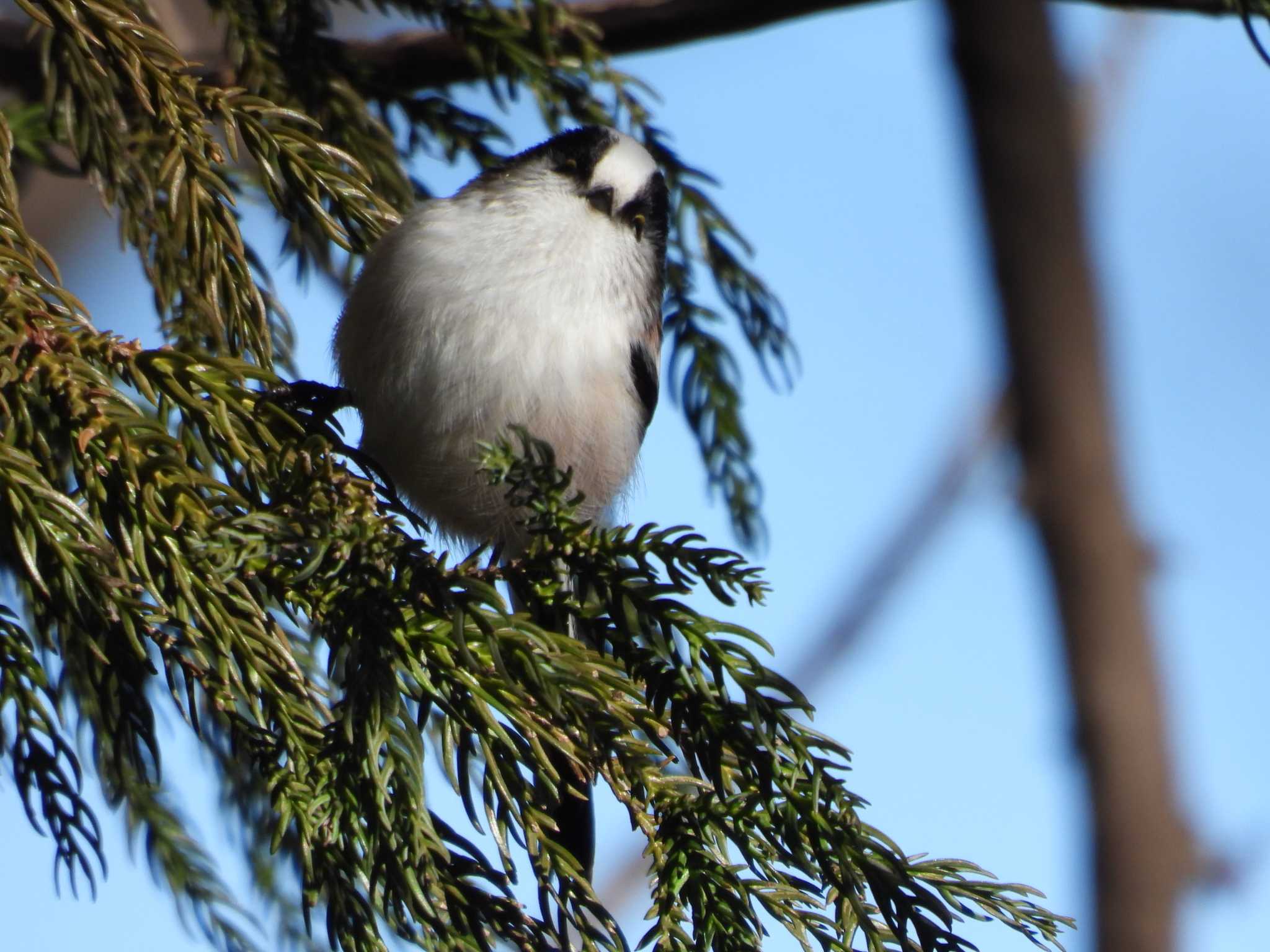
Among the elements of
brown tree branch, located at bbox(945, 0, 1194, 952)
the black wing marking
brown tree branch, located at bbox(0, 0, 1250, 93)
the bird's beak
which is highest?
brown tree branch, located at bbox(0, 0, 1250, 93)

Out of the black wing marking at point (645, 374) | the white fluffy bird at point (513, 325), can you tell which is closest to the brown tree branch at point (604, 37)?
the white fluffy bird at point (513, 325)

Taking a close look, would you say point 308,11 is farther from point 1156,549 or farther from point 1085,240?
point 1156,549

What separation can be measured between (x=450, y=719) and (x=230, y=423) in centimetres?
22

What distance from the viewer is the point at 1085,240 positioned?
34.9 inches

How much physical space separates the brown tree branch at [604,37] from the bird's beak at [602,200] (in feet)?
0.47

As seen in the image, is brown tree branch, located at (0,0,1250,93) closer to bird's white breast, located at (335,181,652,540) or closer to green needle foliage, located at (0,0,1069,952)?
bird's white breast, located at (335,181,652,540)

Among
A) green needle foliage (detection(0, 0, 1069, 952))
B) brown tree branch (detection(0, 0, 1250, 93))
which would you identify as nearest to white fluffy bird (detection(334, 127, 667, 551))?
brown tree branch (detection(0, 0, 1250, 93))

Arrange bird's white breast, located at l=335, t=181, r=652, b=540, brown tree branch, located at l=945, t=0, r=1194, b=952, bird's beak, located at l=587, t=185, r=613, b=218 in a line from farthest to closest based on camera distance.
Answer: bird's beak, located at l=587, t=185, r=613, b=218
bird's white breast, located at l=335, t=181, r=652, b=540
brown tree branch, located at l=945, t=0, r=1194, b=952

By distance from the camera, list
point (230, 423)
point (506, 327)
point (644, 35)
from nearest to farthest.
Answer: point (230, 423) → point (506, 327) → point (644, 35)

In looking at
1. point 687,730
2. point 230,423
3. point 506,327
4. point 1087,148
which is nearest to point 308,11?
point 506,327

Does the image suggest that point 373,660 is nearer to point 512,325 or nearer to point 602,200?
point 512,325

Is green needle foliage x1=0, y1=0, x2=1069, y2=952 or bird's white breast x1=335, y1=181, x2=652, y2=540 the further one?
bird's white breast x1=335, y1=181, x2=652, y2=540

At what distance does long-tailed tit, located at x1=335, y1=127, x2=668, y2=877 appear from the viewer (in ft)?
3.89

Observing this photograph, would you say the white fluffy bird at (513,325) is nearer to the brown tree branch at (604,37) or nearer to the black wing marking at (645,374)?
the black wing marking at (645,374)
